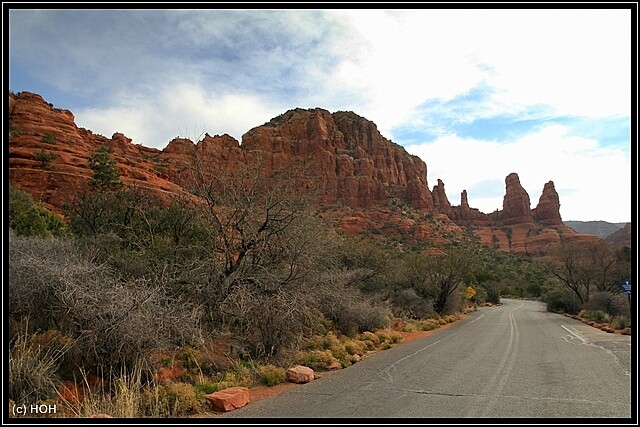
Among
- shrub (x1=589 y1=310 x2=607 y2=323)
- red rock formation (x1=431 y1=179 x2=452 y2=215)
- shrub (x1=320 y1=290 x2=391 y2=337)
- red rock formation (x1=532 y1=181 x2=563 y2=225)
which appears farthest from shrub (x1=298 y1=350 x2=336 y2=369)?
red rock formation (x1=532 y1=181 x2=563 y2=225)

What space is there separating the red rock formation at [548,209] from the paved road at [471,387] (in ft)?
450

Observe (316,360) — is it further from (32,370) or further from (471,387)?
(32,370)

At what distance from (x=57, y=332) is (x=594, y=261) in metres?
44.9

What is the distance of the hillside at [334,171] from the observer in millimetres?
42031

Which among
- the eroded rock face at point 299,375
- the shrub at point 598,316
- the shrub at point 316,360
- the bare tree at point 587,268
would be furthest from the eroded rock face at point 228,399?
the bare tree at point 587,268

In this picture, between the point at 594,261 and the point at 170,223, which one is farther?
the point at 594,261

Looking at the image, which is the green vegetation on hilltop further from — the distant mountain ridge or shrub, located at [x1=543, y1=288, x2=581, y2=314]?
shrub, located at [x1=543, y1=288, x2=581, y2=314]

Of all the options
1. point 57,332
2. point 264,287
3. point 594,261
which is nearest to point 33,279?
point 57,332

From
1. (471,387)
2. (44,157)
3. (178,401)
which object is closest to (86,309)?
(178,401)

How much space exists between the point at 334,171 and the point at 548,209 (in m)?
73.2

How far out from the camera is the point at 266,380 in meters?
10.5

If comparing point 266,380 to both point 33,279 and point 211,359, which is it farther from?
point 33,279

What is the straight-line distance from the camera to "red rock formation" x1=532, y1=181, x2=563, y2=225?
140 m
